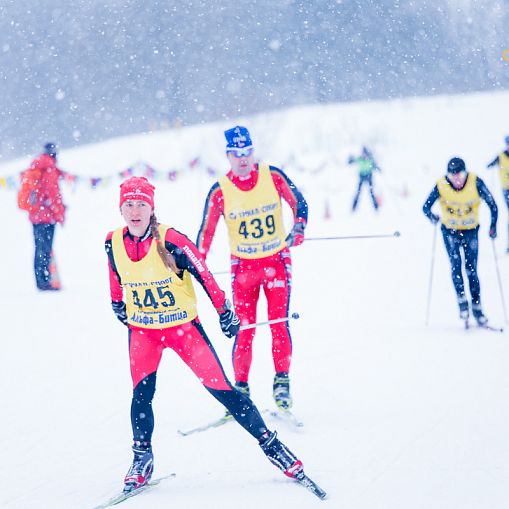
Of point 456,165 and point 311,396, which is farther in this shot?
point 456,165

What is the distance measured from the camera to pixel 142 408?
3.14m

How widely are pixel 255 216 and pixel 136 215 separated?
56.9 inches

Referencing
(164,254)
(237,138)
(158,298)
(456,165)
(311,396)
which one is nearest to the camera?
(164,254)

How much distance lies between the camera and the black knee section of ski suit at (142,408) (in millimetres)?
3129

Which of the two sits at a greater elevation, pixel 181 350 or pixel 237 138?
pixel 237 138

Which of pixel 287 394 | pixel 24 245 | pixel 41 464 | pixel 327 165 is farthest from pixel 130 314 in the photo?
pixel 327 165

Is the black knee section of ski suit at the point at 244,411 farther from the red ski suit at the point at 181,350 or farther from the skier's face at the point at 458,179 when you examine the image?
the skier's face at the point at 458,179

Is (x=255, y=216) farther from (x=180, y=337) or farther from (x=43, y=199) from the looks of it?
(x=43, y=199)

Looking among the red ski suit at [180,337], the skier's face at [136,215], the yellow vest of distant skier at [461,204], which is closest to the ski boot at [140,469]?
the red ski suit at [180,337]

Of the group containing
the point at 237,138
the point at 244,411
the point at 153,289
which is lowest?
the point at 244,411

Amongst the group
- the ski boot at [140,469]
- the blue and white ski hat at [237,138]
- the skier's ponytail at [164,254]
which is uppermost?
the blue and white ski hat at [237,138]

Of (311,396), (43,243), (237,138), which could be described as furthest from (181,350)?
(43,243)

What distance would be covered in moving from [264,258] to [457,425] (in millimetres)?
1867

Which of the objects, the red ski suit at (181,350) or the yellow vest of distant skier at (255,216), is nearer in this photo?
the red ski suit at (181,350)
